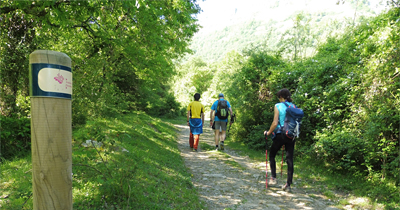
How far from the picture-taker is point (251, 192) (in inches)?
197

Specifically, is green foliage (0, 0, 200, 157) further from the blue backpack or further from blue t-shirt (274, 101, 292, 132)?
the blue backpack

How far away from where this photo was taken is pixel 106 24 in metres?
7.23

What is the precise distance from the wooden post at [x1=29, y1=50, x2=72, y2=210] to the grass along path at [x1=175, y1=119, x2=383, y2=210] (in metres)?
3.12

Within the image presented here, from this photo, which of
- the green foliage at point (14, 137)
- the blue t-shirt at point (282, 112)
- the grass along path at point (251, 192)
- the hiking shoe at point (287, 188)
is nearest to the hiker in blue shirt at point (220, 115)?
the grass along path at point (251, 192)

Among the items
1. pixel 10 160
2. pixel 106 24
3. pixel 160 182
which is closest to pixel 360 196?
pixel 160 182

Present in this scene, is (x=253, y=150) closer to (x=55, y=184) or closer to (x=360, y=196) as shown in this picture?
(x=360, y=196)

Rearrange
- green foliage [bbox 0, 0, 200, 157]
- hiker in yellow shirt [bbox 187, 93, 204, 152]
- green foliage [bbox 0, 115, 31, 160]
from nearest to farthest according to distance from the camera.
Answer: green foliage [bbox 0, 115, 31, 160] < green foliage [bbox 0, 0, 200, 157] < hiker in yellow shirt [bbox 187, 93, 204, 152]

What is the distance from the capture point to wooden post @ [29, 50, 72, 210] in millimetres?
1626

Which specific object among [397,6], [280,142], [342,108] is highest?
[397,6]

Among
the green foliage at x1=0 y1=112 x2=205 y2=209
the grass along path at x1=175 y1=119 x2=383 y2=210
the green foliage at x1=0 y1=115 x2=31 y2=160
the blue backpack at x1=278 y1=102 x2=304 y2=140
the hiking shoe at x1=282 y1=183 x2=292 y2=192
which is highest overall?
the blue backpack at x1=278 y1=102 x2=304 y2=140

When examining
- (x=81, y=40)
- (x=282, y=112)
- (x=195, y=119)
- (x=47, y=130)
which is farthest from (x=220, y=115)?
(x=47, y=130)

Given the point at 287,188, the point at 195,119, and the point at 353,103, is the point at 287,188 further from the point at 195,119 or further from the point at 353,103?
the point at 195,119

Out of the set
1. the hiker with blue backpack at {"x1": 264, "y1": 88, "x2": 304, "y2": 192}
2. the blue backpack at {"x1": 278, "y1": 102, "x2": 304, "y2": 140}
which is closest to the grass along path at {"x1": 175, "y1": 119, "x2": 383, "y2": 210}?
the hiker with blue backpack at {"x1": 264, "y1": 88, "x2": 304, "y2": 192}

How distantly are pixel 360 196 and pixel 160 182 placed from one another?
4291mm
